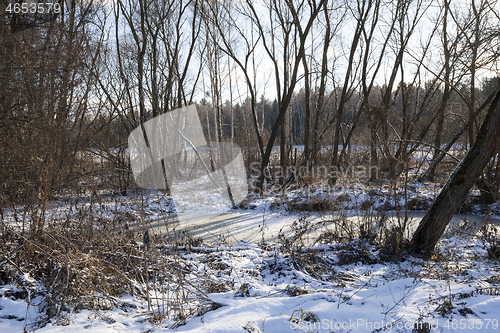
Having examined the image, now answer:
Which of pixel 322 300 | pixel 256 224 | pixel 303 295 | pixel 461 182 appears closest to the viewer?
pixel 322 300

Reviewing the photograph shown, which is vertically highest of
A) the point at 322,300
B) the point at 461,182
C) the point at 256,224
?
the point at 461,182

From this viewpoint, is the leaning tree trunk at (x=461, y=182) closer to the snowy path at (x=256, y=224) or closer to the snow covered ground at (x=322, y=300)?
the snow covered ground at (x=322, y=300)

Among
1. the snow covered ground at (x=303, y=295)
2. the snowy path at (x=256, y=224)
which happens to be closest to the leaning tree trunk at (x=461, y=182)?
the snow covered ground at (x=303, y=295)

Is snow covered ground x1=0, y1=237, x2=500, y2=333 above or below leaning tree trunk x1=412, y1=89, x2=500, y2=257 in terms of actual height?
below

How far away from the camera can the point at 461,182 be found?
167 inches

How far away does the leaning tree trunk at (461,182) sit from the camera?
3.99 m

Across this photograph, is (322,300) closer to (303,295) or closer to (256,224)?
(303,295)

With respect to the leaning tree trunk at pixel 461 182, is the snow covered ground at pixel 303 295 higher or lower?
lower

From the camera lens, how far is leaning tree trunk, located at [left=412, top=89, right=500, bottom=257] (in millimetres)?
3986

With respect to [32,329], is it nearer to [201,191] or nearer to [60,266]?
[60,266]

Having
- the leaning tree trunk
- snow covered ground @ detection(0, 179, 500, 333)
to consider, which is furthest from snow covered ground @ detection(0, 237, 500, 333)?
the leaning tree trunk

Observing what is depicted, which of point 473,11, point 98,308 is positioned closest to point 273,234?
point 98,308

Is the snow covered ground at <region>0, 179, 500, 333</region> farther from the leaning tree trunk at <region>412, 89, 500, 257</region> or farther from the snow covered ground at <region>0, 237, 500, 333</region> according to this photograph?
the leaning tree trunk at <region>412, 89, 500, 257</region>

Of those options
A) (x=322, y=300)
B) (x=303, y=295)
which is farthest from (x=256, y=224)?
(x=322, y=300)
